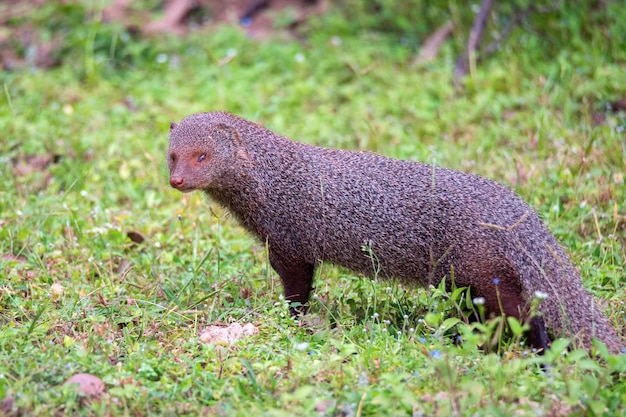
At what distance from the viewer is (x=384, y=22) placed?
767 centimetres

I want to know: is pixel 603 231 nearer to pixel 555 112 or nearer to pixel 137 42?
pixel 555 112

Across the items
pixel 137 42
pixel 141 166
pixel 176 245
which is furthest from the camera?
pixel 137 42

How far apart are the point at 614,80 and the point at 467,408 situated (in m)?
4.02

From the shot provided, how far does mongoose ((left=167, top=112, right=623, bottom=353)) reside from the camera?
354 centimetres

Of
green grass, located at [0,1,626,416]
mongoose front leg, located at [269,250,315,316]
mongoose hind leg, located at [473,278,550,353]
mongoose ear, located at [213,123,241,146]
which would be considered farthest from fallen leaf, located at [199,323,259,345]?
mongoose hind leg, located at [473,278,550,353]

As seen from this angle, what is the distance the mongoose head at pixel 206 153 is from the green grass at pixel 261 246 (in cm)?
36

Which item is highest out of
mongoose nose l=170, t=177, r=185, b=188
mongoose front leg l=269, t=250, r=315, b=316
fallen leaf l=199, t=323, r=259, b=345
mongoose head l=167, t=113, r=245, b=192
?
mongoose head l=167, t=113, r=245, b=192

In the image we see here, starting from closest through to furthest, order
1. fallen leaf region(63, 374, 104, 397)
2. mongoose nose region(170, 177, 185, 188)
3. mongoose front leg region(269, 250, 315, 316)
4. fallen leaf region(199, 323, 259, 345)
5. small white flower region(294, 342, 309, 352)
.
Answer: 1. fallen leaf region(63, 374, 104, 397)
2. small white flower region(294, 342, 309, 352)
3. fallen leaf region(199, 323, 259, 345)
4. mongoose nose region(170, 177, 185, 188)
5. mongoose front leg region(269, 250, 315, 316)

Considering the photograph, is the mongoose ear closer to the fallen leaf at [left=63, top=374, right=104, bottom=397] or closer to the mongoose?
the mongoose

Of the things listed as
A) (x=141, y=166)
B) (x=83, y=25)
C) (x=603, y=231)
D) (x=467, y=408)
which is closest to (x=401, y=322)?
(x=467, y=408)

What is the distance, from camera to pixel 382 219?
12.3 feet

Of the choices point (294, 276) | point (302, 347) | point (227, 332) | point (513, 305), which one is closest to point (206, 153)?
point (294, 276)

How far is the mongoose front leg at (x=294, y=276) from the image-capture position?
387 centimetres

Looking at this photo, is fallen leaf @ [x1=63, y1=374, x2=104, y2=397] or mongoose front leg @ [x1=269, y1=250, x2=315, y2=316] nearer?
fallen leaf @ [x1=63, y1=374, x2=104, y2=397]
